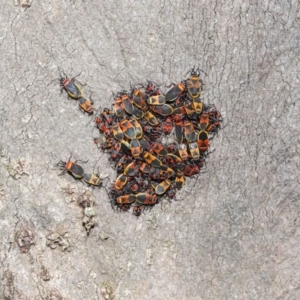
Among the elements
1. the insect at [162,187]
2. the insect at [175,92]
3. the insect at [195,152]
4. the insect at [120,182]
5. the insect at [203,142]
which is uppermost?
the insect at [175,92]

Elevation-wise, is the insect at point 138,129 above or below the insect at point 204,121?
below

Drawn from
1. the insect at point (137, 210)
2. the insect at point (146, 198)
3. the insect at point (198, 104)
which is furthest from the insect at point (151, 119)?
the insect at point (137, 210)

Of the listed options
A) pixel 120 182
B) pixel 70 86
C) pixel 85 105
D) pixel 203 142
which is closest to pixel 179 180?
pixel 203 142

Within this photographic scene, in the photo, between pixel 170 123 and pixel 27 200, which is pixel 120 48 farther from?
pixel 27 200

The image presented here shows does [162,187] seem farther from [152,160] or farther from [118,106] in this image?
[118,106]

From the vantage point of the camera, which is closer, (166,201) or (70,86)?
(70,86)

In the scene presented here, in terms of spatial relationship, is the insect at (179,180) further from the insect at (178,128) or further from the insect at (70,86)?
the insect at (70,86)

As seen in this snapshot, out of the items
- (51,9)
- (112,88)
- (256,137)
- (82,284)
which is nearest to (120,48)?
(112,88)
